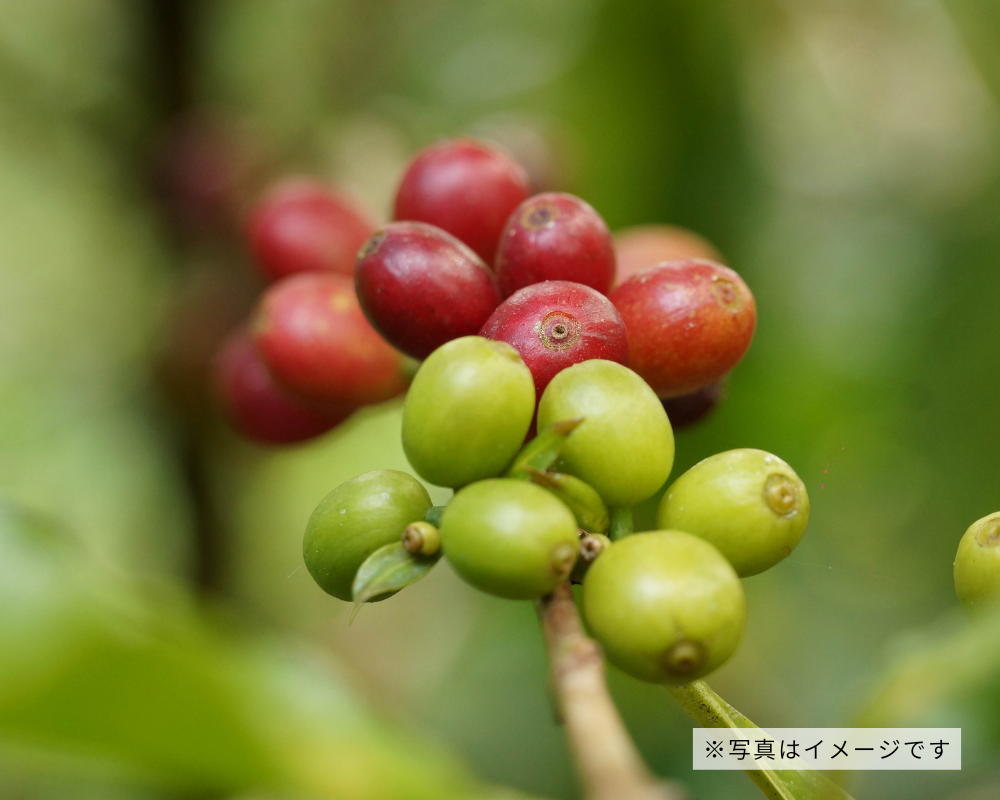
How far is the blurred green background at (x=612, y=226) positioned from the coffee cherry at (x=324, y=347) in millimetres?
341

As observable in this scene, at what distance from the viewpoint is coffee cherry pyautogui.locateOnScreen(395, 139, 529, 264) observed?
117 centimetres

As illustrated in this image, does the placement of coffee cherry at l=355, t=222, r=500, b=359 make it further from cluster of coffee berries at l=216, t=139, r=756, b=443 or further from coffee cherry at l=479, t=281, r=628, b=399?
coffee cherry at l=479, t=281, r=628, b=399

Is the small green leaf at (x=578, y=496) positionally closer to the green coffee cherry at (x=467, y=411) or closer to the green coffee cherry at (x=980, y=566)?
the green coffee cherry at (x=467, y=411)

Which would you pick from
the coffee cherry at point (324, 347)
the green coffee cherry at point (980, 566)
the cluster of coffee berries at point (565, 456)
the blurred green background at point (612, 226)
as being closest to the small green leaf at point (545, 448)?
the cluster of coffee berries at point (565, 456)

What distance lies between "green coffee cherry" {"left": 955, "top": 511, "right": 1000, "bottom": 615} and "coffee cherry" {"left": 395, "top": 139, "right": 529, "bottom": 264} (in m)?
0.71

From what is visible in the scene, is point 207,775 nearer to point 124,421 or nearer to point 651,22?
point 124,421

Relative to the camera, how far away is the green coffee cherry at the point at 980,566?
76cm

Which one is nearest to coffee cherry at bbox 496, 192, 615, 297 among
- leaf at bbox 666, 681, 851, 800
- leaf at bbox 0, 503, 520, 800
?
leaf at bbox 666, 681, 851, 800

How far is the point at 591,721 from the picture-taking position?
1.72ft

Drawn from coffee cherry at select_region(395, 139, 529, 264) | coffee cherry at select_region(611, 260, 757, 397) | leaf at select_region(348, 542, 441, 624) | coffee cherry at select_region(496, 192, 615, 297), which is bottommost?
leaf at select_region(348, 542, 441, 624)

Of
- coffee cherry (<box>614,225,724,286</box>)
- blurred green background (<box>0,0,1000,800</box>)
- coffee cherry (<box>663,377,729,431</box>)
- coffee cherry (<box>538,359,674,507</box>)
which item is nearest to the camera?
coffee cherry (<box>538,359,674,507</box>)

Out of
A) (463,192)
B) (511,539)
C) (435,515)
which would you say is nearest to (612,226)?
(463,192)

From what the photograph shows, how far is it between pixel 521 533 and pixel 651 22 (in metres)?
2.47

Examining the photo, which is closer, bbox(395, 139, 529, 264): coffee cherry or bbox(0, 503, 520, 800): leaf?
bbox(0, 503, 520, 800): leaf
